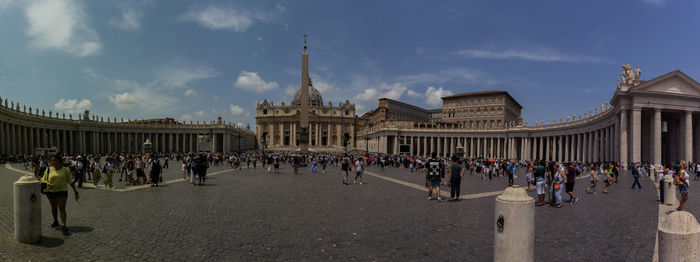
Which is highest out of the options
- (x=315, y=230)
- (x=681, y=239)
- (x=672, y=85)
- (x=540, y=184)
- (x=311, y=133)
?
(x=672, y=85)

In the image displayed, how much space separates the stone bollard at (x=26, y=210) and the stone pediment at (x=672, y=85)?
4160 cm

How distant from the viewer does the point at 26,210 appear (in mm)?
5691

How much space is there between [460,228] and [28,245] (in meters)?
8.46

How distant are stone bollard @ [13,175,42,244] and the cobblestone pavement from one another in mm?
196

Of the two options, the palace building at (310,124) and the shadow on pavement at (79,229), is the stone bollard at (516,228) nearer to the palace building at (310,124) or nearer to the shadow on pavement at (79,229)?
the shadow on pavement at (79,229)

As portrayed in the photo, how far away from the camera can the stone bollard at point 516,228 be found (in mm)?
3439

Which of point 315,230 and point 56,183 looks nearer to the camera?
point 56,183

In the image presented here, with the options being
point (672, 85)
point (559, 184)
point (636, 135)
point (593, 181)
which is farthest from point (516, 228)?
point (672, 85)

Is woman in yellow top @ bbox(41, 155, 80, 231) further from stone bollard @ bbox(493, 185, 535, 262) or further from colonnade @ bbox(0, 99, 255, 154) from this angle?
colonnade @ bbox(0, 99, 255, 154)

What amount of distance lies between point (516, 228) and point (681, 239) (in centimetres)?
126

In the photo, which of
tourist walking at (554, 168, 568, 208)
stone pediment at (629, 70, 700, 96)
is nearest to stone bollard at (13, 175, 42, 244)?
tourist walking at (554, 168, 568, 208)

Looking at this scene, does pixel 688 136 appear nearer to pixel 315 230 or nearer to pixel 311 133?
pixel 315 230

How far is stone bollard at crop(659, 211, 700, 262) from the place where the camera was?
2.68 m

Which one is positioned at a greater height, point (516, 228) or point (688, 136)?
point (688, 136)
